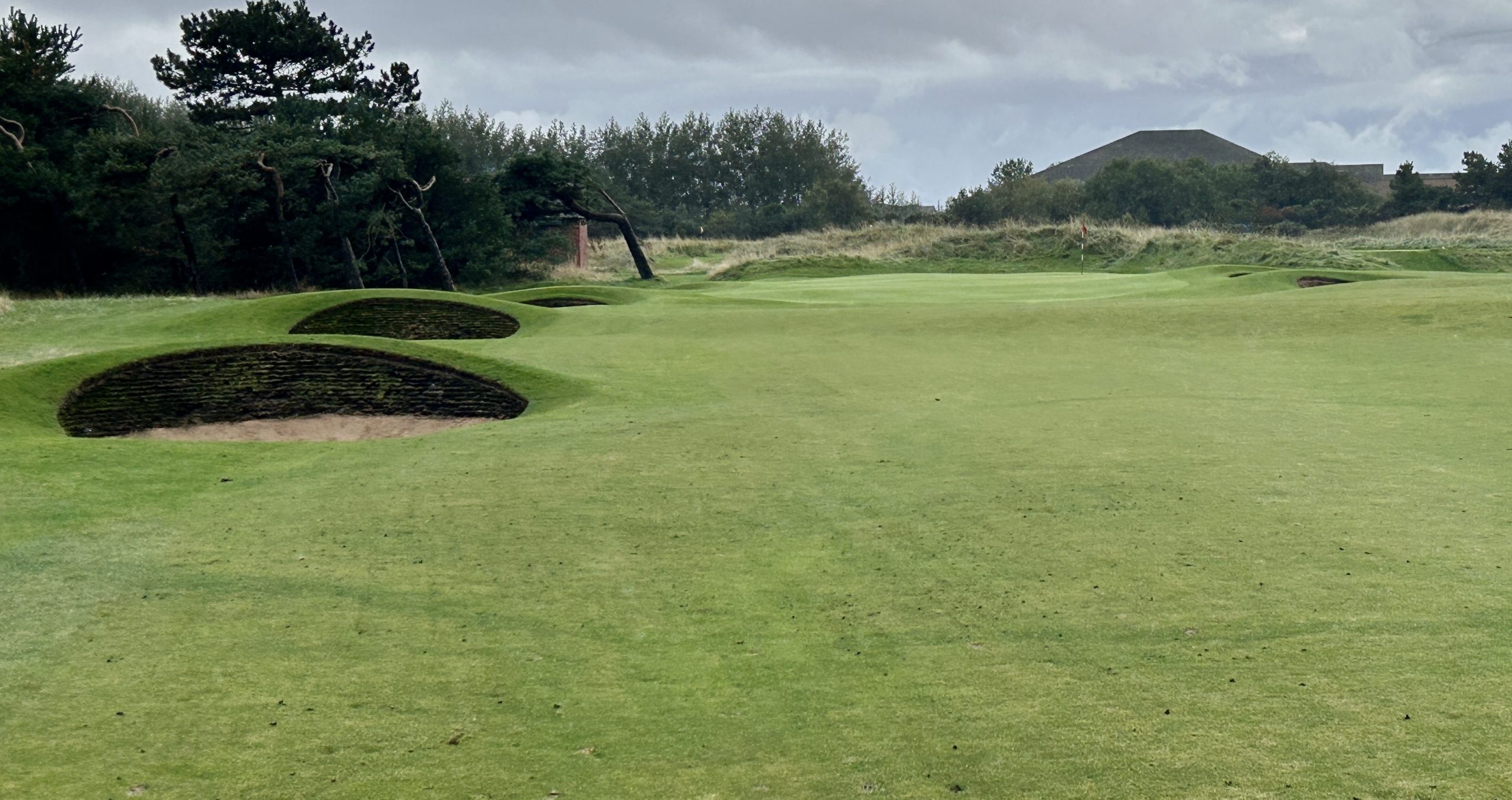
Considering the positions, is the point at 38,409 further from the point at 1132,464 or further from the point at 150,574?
the point at 1132,464

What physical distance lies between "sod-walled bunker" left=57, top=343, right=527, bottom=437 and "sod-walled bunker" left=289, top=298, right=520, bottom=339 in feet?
19.4

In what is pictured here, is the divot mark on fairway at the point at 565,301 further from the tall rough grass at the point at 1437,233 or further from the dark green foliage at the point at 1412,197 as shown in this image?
the dark green foliage at the point at 1412,197

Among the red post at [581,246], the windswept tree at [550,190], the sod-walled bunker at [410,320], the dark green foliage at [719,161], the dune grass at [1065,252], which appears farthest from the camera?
the dark green foliage at [719,161]

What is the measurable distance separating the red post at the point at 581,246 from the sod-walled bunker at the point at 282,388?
41.0 meters

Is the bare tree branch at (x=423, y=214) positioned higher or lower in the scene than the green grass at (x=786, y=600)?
higher

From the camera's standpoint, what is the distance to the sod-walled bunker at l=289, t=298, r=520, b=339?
74.6 ft

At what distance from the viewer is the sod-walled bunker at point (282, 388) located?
602 inches

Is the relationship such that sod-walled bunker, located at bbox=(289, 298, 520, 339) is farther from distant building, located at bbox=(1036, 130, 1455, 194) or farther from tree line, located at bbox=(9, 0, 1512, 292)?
distant building, located at bbox=(1036, 130, 1455, 194)

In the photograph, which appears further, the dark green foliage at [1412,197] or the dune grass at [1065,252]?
the dark green foliage at [1412,197]

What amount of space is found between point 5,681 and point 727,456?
622cm

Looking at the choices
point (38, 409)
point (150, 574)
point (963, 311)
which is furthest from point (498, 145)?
point (150, 574)

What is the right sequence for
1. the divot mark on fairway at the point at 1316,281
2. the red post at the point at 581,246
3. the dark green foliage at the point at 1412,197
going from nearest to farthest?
the divot mark on fairway at the point at 1316,281, the red post at the point at 581,246, the dark green foliage at the point at 1412,197

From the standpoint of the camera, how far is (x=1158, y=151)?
13575 cm

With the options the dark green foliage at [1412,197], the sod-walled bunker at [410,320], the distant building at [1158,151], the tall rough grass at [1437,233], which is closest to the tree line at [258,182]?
the sod-walled bunker at [410,320]
